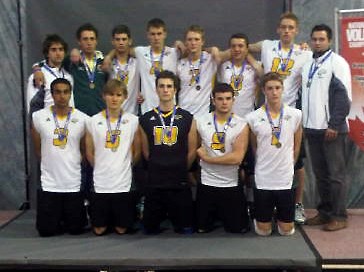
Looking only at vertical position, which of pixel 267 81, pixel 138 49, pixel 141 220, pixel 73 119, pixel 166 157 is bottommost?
pixel 141 220

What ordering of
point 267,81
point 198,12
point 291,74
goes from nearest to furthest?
point 267,81 → point 291,74 → point 198,12

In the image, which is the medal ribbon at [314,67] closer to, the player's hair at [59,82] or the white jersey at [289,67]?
the white jersey at [289,67]

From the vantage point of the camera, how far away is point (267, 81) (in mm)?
4504

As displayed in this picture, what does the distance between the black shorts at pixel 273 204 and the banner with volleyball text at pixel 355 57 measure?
1423 mm

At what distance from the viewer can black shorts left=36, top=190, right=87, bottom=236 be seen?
4645 millimetres

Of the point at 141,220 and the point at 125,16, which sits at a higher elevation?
the point at 125,16

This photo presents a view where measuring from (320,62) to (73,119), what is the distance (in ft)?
7.43

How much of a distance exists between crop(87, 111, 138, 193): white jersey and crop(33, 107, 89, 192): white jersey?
6.1 inches

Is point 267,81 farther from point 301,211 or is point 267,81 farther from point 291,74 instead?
point 301,211

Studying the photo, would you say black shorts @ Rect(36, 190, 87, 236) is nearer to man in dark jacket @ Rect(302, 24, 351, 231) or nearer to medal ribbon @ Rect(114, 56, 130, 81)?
medal ribbon @ Rect(114, 56, 130, 81)

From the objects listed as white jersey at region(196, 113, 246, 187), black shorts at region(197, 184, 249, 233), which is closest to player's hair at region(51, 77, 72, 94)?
white jersey at region(196, 113, 246, 187)

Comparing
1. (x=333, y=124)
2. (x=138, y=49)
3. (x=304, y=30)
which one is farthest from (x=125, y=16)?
(x=333, y=124)

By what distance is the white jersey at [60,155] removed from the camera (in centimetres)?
465

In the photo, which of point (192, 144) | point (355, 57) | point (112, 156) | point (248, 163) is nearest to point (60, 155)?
point (112, 156)
